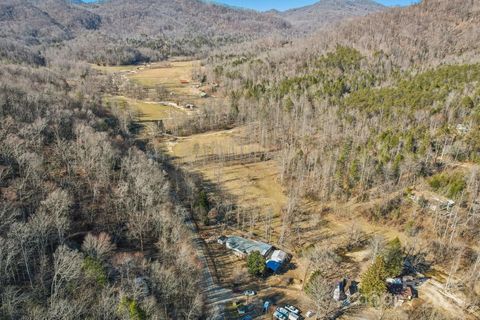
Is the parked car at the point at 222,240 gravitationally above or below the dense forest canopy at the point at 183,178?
below

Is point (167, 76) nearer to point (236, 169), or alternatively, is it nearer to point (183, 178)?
point (236, 169)

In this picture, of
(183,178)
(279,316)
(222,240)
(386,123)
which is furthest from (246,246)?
(386,123)

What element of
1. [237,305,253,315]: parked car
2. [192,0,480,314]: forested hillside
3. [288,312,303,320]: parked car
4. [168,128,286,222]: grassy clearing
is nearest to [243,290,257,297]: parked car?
[237,305,253,315]: parked car

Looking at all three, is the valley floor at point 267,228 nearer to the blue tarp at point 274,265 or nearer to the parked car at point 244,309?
the parked car at point 244,309

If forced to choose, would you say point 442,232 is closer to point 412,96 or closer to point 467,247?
point 467,247

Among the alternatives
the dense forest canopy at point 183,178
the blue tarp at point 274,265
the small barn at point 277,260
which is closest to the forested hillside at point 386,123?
the dense forest canopy at point 183,178

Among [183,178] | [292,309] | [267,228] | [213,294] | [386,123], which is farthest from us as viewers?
[386,123]
